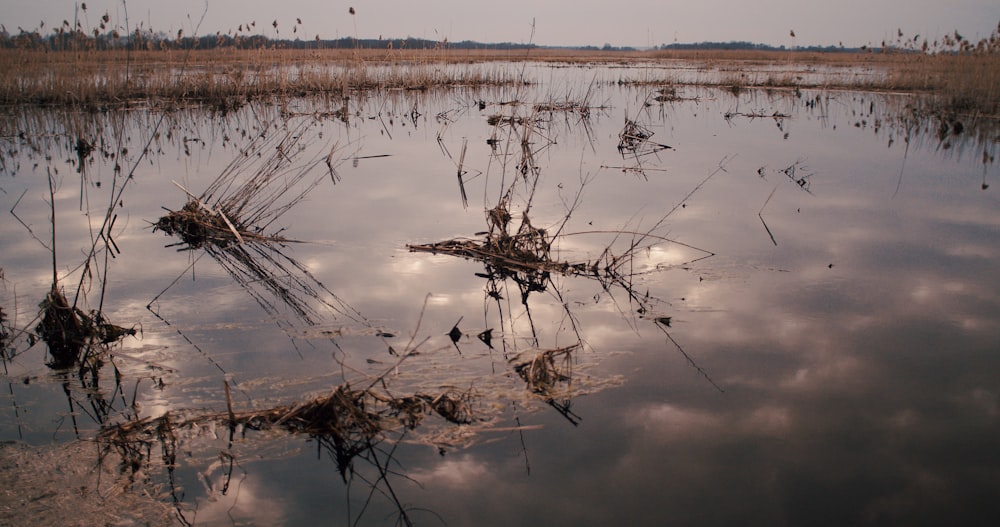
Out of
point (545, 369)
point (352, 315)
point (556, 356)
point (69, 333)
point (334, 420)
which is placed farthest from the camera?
point (352, 315)

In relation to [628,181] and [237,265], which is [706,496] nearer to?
[237,265]

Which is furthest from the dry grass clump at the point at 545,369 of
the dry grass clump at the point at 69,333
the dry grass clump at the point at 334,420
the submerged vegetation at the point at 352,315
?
the dry grass clump at the point at 69,333

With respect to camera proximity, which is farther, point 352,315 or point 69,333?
point 352,315

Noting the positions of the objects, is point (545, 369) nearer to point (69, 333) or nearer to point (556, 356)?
point (556, 356)

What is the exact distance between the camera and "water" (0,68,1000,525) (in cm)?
208

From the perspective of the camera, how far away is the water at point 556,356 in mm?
2076

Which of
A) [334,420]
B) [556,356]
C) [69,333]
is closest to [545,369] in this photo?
[556,356]

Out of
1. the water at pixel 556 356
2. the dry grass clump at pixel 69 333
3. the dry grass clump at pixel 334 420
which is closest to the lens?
the water at pixel 556 356

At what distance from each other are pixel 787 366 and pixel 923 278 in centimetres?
171

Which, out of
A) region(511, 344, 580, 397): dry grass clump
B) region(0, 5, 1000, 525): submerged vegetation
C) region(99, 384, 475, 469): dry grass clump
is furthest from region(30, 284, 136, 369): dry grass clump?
region(511, 344, 580, 397): dry grass clump

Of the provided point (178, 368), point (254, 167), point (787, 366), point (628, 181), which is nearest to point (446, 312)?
point (178, 368)

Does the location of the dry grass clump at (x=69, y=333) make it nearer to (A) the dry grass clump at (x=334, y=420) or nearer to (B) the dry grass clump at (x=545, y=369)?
(A) the dry grass clump at (x=334, y=420)

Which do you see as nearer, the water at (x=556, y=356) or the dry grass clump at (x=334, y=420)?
the water at (x=556, y=356)

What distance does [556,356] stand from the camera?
293 cm
